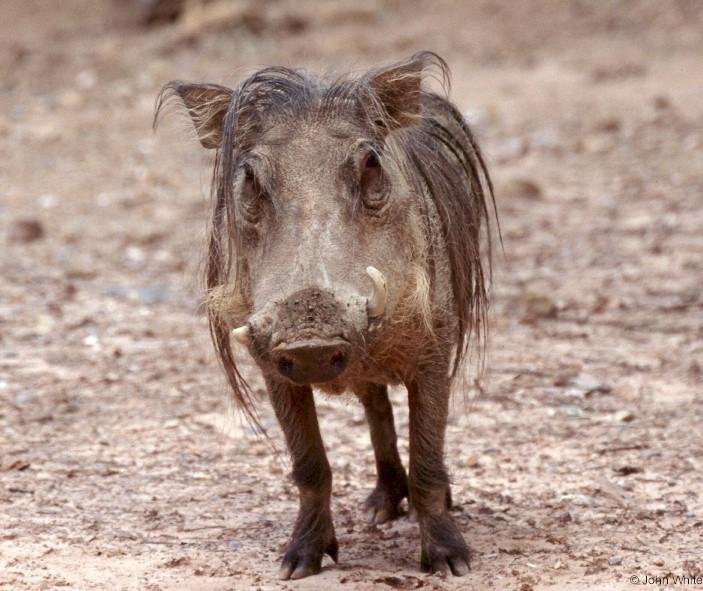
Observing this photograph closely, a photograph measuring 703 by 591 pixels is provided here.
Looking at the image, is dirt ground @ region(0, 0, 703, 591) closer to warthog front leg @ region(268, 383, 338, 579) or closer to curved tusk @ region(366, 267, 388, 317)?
warthog front leg @ region(268, 383, 338, 579)

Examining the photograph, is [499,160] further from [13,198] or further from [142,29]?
[142,29]

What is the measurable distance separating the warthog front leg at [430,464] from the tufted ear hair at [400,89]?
2.44 feet

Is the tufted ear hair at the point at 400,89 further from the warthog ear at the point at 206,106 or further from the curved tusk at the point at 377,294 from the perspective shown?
the curved tusk at the point at 377,294

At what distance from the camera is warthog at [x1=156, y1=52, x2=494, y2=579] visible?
3.53 m

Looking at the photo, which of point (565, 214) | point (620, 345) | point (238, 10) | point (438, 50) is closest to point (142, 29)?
point (238, 10)

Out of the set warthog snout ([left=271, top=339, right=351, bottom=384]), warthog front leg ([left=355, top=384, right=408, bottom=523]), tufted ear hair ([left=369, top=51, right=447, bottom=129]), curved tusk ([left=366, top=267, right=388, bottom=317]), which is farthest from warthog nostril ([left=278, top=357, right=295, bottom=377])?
warthog front leg ([left=355, top=384, right=408, bottom=523])

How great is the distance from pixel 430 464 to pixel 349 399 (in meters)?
0.46

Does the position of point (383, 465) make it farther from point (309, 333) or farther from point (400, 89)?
point (309, 333)

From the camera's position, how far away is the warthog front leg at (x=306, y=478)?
396 centimetres

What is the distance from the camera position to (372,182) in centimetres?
377

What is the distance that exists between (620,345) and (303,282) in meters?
3.20

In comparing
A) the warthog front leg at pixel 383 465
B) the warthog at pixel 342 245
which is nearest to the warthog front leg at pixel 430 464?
the warthog at pixel 342 245

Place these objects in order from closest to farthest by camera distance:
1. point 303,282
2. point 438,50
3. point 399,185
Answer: point 303,282 → point 399,185 → point 438,50

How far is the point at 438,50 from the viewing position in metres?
13.4
